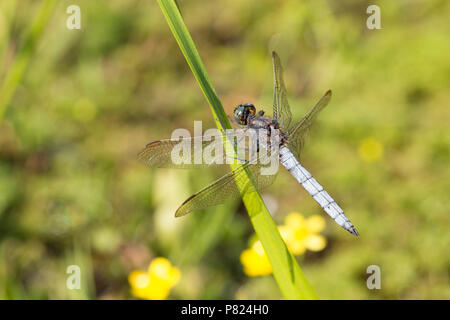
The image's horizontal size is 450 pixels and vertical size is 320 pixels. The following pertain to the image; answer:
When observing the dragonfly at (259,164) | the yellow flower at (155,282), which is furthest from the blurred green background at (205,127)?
the dragonfly at (259,164)

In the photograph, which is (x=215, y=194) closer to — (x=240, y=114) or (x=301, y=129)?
(x=240, y=114)

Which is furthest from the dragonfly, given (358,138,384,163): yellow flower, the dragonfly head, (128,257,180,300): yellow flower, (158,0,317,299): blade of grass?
(358,138,384,163): yellow flower

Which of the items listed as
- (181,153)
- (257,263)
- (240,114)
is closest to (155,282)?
(257,263)

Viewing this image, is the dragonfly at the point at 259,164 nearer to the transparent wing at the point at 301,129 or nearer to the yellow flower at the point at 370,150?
the transparent wing at the point at 301,129

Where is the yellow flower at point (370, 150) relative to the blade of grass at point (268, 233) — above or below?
above

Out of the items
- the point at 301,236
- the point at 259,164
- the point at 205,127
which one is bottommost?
the point at 301,236

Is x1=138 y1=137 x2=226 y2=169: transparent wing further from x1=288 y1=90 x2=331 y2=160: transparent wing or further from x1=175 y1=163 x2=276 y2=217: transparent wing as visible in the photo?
x1=288 y1=90 x2=331 y2=160: transparent wing
